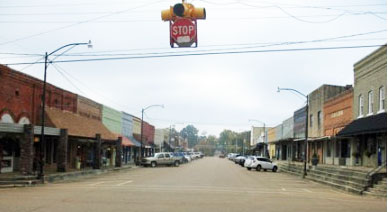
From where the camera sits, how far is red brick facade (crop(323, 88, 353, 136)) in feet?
136

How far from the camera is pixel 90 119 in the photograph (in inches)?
1977

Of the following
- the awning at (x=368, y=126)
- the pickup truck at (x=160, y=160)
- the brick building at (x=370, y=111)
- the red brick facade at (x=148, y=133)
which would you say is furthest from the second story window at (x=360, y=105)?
the red brick facade at (x=148, y=133)

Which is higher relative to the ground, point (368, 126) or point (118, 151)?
point (368, 126)

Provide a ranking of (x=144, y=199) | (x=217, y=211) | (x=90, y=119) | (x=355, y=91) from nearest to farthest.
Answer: (x=217, y=211), (x=144, y=199), (x=355, y=91), (x=90, y=119)

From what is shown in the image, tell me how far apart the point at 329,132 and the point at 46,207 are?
3564 centimetres

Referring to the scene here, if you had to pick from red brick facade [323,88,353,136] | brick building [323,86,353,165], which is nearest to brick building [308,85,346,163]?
brick building [323,86,353,165]

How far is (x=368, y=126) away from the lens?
3200 centimetres

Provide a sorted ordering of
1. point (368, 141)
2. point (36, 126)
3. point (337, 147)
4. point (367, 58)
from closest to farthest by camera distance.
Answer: point (36, 126)
point (367, 58)
point (368, 141)
point (337, 147)

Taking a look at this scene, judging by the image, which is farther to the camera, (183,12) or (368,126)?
(368,126)

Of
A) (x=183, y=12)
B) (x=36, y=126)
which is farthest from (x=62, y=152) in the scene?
(x=183, y=12)

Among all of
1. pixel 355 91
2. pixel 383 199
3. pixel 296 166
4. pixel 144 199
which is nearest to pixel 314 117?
pixel 296 166

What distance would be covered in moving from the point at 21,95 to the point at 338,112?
25.5m

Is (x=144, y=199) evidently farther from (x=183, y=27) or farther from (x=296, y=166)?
(x=296, y=166)

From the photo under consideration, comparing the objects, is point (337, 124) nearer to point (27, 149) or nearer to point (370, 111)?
point (370, 111)
